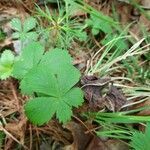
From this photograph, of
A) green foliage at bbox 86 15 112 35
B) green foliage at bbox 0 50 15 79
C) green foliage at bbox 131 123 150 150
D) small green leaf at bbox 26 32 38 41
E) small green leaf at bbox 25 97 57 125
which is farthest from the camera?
green foliage at bbox 86 15 112 35

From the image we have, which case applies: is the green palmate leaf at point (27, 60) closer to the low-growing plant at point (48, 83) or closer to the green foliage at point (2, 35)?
the low-growing plant at point (48, 83)

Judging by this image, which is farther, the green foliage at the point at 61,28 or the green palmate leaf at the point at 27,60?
the green foliage at the point at 61,28

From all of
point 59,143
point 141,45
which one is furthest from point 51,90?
point 141,45

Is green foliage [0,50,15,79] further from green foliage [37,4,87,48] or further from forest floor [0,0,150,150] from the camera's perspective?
green foliage [37,4,87,48]

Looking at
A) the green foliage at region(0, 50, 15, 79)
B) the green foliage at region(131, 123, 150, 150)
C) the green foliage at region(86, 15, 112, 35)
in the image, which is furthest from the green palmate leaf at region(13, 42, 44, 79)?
the green foliage at region(131, 123, 150, 150)

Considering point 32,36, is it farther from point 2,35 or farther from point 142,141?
point 142,141

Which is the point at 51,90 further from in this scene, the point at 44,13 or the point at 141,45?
the point at 141,45

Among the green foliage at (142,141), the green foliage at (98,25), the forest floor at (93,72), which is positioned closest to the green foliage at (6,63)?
the forest floor at (93,72)

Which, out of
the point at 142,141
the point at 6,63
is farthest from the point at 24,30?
the point at 142,141
